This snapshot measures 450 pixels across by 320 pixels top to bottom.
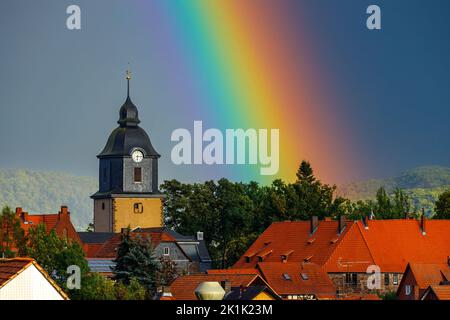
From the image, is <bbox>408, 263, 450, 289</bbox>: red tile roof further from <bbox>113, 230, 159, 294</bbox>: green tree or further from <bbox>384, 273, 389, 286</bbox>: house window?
<bbox>113, 230, 159, 294</bbox>: green tree

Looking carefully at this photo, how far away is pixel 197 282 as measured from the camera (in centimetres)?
5859

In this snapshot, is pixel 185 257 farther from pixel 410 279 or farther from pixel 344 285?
pixel 410 279

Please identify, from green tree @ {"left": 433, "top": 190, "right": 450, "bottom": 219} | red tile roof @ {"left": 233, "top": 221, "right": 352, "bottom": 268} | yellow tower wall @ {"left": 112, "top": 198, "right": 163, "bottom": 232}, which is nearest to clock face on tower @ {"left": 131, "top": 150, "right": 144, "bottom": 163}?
yellow tower wall @ {"left": 112, "top": 198, "right": 163, "bottom": 232}

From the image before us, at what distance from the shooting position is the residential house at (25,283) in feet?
60.1

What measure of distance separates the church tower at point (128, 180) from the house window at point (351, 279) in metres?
34.9

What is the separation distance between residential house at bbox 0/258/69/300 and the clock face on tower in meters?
99.9

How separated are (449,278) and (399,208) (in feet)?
125

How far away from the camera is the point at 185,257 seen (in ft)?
310

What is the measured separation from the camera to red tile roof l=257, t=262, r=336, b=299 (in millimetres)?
70625

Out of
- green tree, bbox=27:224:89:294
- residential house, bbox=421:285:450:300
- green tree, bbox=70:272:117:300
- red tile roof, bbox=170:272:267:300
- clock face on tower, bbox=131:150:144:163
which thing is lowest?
red tile roof, bbox=170:272:267:300

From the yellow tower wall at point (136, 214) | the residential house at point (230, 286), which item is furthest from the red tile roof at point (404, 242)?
the yellow tower wall at point (136, 214)

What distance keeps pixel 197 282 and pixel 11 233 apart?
51.6 feet

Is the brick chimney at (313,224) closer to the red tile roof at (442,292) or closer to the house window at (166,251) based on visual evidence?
the house window at (166,251)
